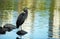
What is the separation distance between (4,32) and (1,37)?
11.1 inches

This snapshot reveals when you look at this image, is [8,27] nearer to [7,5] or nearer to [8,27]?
[8,27]

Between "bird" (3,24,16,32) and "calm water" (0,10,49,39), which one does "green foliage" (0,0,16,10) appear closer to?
"calm water" (0,10,49,39)

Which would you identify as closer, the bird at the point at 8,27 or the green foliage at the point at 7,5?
the bird at the point at 8,27

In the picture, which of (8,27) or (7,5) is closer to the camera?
(8,27)

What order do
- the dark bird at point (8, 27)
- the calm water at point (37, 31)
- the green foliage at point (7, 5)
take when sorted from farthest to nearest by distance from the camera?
the green foliage at point (7, 5), the dark bird at point (8, 27), the calm water at point (37, 31)

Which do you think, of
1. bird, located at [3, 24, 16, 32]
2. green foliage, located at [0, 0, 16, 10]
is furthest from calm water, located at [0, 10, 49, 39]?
green foliage, located at [0, 0, 16, 10]

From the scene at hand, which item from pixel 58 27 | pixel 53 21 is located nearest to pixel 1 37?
pixel 58 27

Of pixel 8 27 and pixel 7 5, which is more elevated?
pixel 7 5

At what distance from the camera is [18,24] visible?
540cm

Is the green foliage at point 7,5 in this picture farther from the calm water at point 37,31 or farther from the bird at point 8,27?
the bird at point 8,27

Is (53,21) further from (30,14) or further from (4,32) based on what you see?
(4,32)

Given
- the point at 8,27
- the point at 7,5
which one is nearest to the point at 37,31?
the point at 8,27

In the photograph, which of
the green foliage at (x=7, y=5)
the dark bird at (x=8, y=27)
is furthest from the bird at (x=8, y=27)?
the green foliage at (x=7, y=5)

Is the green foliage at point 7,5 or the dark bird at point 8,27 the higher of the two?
the green foliage at point 7,5
